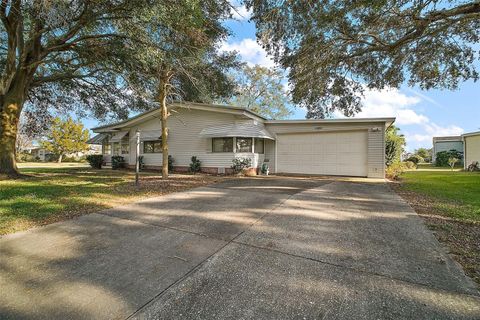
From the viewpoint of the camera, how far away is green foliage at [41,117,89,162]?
33.1 meters

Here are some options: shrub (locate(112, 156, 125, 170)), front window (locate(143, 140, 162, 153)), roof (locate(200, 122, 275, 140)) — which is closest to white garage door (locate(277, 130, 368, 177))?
roof (locate(200, 122, 275, 140))

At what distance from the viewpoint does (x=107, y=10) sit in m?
6.34

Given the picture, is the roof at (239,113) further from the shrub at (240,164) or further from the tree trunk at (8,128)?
the tree trunk at (8,128)

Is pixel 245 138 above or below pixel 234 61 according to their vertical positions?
below

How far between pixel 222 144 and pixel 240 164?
1.74 m

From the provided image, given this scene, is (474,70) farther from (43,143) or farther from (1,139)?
(43,143)

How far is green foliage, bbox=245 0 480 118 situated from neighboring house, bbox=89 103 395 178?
2383 mm

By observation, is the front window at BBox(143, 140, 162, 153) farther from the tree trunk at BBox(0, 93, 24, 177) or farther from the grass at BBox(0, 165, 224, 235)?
the grass at BBox(0, 165, 224, 235)

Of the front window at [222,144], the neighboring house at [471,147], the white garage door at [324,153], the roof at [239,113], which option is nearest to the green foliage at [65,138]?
the roof at [239,113]

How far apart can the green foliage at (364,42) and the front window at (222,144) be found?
4426 mm

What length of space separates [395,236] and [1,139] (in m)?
13.7

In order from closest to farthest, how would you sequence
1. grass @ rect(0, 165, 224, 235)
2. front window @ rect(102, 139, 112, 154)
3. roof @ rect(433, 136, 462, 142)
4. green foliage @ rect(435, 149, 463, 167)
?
grass @ rect(0, 165, 224, 235) → front window @ rect(102, 139, 112, 154) → green foliage @ rect(435, 149, 463, 167) → roof @ rect(433, 136, 462, 142)

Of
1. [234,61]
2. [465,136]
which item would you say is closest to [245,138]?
[234,61]

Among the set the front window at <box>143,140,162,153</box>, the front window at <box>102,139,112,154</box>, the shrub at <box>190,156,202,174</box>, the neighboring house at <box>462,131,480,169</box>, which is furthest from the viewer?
the front window at <box>102,139,112,154</box>
